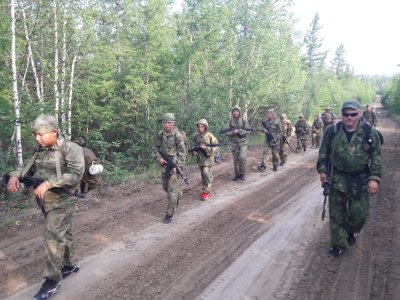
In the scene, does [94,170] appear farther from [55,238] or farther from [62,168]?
[55,238]

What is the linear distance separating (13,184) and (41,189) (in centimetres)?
41

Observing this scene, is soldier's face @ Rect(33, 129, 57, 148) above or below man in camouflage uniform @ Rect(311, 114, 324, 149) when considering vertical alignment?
above

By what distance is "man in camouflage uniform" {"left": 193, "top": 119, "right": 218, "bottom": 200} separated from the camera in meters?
8.13

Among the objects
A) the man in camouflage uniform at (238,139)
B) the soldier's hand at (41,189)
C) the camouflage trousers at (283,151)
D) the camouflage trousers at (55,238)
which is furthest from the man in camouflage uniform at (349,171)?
the camouflage trousers at (283,151)

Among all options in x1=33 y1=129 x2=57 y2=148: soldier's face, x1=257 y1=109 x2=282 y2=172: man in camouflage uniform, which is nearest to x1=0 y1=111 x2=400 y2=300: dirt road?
x1=33 y1=129 x2=57 y2=148: soldier's face

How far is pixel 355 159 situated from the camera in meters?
4.70

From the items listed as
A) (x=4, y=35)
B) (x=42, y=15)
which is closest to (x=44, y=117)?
(x=4, y=35)

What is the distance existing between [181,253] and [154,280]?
85 cm

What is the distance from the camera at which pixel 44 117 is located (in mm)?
3709

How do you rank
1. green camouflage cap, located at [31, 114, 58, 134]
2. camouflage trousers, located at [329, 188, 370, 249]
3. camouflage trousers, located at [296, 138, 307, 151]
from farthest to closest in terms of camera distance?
camouflage trousers, located at [296, 138, 307, 151] → camouflage trousers, located at [329, 188, 370, 249] → green camouflage cap, located at [31, 114, 58, 134]

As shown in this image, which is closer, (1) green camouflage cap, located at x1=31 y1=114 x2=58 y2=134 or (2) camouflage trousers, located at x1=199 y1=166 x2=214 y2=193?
(1) green camouflage cap, located at x1=31 y1=114 x2=58 y2=134

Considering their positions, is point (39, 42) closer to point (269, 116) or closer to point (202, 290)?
point (269, 116)

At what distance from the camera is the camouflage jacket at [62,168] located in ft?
12.4

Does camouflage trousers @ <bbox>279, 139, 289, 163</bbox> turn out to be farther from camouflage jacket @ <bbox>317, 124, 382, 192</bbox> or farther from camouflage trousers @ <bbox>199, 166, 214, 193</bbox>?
camouflage jacket @ <bbox>317, 124, 382, 192</bbox>
